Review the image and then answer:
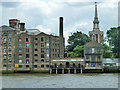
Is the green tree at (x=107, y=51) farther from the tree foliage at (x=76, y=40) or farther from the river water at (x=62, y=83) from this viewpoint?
the river water at (x=62, y=83)

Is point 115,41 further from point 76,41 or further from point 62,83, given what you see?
point 62,83

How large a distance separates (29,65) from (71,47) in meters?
31.3

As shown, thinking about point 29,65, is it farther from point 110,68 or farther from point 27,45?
point 110,68

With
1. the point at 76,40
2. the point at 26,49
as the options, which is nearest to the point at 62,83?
the point at 26,49

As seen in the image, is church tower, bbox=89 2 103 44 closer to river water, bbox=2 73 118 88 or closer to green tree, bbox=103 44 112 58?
green tree, bbox=103 44 112 58

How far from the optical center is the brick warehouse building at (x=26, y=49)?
119m

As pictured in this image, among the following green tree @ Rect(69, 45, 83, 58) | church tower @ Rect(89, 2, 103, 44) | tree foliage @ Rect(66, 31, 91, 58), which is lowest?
green tree @ Rect(69, 45, 83, 58)

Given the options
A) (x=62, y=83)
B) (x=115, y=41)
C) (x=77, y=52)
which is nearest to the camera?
(x=62, y=83)

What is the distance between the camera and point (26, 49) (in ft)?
395

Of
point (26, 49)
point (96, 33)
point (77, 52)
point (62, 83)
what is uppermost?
point (96, 33)

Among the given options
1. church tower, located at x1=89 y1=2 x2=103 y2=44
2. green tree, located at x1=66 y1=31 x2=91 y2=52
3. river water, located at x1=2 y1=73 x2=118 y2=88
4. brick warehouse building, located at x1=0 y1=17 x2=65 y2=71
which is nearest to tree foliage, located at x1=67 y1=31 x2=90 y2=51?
green tree, located at x1=66 y1=31 x2=91 y2=52

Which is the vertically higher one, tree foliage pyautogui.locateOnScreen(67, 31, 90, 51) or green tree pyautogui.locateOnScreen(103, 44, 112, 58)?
tree foliage pyautogui.locateOnScreen(67, 31, 90, 51)

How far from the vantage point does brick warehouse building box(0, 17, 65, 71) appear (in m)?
119

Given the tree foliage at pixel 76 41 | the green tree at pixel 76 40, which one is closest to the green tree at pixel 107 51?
the tree foliage at pixel 76 41
